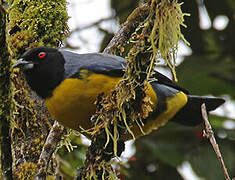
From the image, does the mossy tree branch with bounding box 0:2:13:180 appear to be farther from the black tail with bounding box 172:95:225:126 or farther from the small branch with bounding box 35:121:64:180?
the black tail with bounding box 172:95:225:126

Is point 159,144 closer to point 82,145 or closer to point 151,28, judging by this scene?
point 82,145

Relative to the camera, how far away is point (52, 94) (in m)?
3.56

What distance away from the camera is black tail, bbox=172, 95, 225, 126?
15.0 feet

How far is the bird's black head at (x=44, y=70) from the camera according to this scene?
11.6 ft

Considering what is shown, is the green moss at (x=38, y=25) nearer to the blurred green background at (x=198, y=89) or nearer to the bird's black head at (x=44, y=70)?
the bird's black head at (x=44, y=70)

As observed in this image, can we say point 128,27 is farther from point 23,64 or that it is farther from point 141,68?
point 141,68

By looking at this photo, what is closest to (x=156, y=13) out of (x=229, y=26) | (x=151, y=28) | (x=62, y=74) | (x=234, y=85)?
(x=151, y=28)

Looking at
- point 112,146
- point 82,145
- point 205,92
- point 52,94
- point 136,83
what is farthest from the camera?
point 205,92

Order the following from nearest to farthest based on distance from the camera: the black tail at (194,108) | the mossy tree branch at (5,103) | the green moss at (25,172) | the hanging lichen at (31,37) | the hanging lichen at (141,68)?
the mossy tree branch at (5,103), the hanging lichen at (141,68), the green moss at (25,172), the hanging lichen at (31,37), the black tail at (194,108)

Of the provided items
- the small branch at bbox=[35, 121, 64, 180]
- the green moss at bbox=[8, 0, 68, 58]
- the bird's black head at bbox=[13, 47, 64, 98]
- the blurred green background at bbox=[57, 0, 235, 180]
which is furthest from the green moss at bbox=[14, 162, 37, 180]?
A: the blurred green background at bbox=[57, 0, 235, 180]

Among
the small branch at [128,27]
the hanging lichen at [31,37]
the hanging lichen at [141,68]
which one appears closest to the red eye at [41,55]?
the hanging lichen at [31,37]

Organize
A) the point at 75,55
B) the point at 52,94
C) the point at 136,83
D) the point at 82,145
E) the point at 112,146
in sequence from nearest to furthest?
the point at 136,83
the point at 112,146
the point at 52,94
the point at 75,55
the point at 82,145

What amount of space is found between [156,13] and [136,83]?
16.4 inches

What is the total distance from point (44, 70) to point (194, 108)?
65.0 inches
